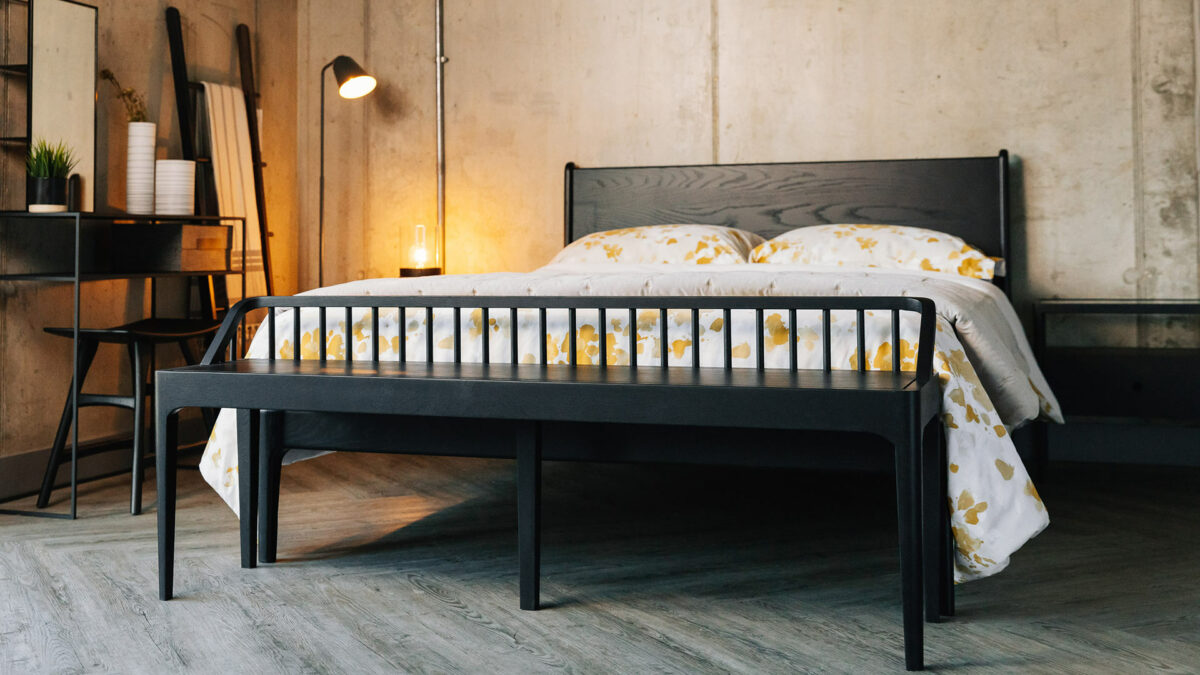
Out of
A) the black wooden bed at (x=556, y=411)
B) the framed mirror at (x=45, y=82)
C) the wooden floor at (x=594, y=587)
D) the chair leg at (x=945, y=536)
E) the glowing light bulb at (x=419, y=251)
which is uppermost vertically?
the framed mirror at (x=45, y=82)

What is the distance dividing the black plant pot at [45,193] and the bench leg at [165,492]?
1447 millimetres

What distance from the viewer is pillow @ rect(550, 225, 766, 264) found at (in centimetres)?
385

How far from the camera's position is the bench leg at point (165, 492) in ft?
7.14

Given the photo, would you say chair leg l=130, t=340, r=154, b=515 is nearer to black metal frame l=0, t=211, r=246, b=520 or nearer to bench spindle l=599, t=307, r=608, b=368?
black metal frame l=0, t=211, r=246, b=520

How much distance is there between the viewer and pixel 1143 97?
382cm

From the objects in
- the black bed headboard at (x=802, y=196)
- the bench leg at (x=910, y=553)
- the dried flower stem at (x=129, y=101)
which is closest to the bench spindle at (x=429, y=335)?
the bench leg at (x=910, y=553)

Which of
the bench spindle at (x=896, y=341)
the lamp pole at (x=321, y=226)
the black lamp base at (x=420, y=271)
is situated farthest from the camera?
the lamp pole at (x=321, y=226)

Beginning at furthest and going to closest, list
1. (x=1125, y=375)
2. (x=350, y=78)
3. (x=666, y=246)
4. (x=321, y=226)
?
(x=321, y=226) < (x=350, y=78) < (x=666, y=246) < (x=1125, y=375)

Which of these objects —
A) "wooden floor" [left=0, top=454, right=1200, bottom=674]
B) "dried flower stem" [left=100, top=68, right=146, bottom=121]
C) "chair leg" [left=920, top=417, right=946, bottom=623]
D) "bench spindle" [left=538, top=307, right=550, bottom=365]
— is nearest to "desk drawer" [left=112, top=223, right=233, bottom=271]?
"dried flower stem" [left=100, top=68, right=146, bottom=121]

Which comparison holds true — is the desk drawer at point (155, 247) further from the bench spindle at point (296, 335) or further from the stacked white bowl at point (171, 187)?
the bench spindle at point (296, 335)

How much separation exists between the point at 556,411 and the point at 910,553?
0.68 meters

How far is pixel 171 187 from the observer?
12.4 feet

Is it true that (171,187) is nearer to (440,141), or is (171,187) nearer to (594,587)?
(440,141)

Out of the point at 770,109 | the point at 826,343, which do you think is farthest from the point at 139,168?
the point at 826,343
